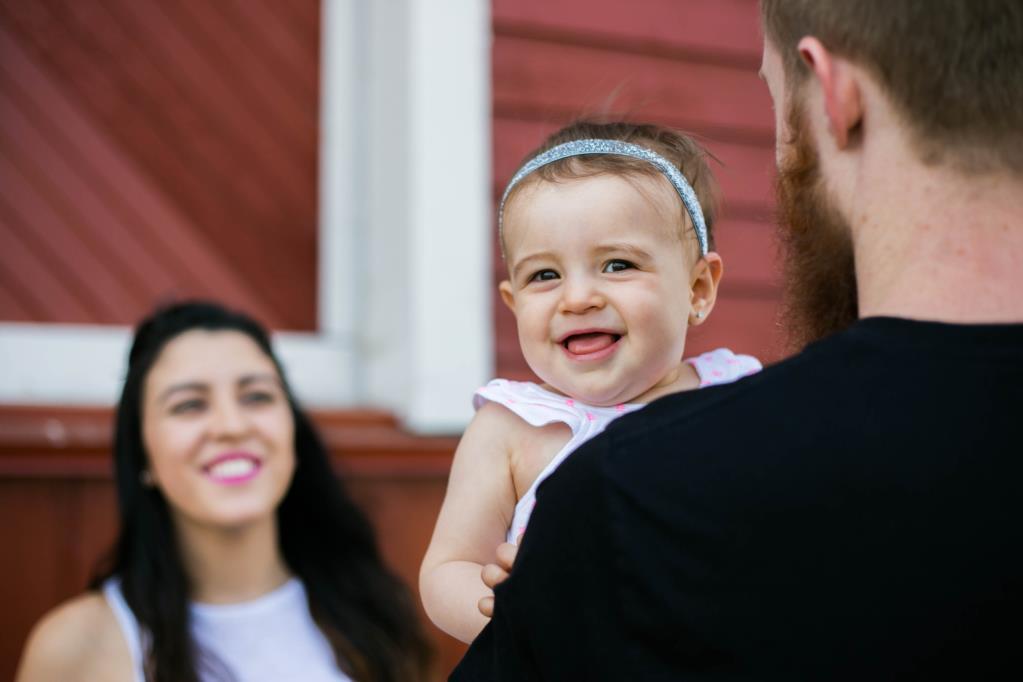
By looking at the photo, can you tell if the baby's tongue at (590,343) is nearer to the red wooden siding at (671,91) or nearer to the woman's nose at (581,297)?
the woman's nose at (581,297)

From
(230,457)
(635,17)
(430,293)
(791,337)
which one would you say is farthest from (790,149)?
(635,17)

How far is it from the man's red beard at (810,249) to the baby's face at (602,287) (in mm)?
224

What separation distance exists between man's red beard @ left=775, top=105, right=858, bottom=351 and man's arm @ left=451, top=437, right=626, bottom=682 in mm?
292

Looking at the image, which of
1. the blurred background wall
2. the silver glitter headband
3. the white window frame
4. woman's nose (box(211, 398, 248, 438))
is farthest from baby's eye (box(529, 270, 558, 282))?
the white window frame

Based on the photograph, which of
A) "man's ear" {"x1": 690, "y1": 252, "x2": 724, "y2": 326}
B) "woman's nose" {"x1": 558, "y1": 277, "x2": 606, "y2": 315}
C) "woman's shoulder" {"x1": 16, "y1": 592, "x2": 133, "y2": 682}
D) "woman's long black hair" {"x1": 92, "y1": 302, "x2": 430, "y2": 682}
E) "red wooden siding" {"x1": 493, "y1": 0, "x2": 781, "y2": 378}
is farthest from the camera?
"red wooden siding" {"x1": 493, "y1": 0, "x2": 781, "y2": 378}

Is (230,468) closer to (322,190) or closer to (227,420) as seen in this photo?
(227,420)

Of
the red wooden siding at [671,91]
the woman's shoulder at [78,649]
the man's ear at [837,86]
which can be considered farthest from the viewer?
the red wooden siding at [671,91]

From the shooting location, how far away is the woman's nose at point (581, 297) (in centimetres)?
135

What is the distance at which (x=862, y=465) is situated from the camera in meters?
0.88

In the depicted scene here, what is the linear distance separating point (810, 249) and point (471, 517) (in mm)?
551

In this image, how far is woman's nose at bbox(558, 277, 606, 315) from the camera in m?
1.35

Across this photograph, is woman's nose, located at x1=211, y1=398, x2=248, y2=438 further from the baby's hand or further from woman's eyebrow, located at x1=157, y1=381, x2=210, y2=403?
the baby's hand

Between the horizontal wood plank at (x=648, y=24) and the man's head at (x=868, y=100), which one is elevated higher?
the horizontal wood plank at (x=648, y=24)

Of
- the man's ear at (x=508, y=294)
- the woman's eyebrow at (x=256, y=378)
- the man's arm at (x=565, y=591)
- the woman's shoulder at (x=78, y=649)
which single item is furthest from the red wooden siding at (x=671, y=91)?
the man's arm at (x=565, y=591)
